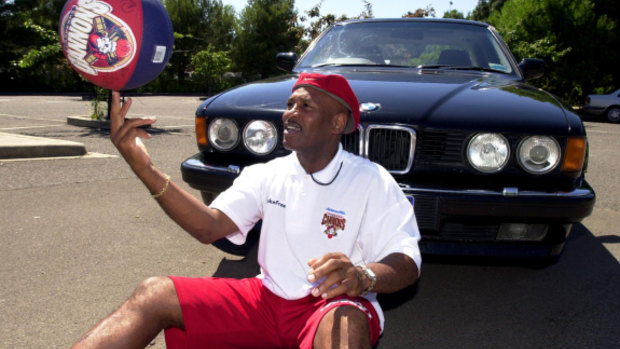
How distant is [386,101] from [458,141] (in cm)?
48

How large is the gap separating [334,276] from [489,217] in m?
1.75

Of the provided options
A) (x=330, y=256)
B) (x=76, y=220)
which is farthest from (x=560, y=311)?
(x=76, y=220)

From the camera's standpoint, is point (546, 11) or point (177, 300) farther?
point (546, 11)

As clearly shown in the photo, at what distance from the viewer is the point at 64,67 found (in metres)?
27.9

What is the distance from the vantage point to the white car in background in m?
20.1

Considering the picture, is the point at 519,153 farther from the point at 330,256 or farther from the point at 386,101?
the point at 330,256

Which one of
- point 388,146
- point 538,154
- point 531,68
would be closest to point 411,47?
point 531,68

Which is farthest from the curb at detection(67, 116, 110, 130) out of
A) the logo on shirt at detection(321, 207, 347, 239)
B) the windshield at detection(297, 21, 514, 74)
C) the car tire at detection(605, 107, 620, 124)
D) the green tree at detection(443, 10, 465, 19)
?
the green tree at detection(443, 10, 465, 19)

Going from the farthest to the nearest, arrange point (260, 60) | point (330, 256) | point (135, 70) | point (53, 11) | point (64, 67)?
point (260, 60)
point (53, 11)
point (64, 67)
point (135, 70)
point (330, 256)

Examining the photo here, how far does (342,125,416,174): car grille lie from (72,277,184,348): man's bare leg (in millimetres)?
1655

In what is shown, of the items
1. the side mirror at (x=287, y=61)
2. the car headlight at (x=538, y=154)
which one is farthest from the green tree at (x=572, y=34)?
the car headlight at (x=538, y=154)

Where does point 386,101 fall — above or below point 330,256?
above

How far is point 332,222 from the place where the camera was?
2100 mm

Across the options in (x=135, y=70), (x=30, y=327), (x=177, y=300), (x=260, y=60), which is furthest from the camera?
(x=260, y=60)
